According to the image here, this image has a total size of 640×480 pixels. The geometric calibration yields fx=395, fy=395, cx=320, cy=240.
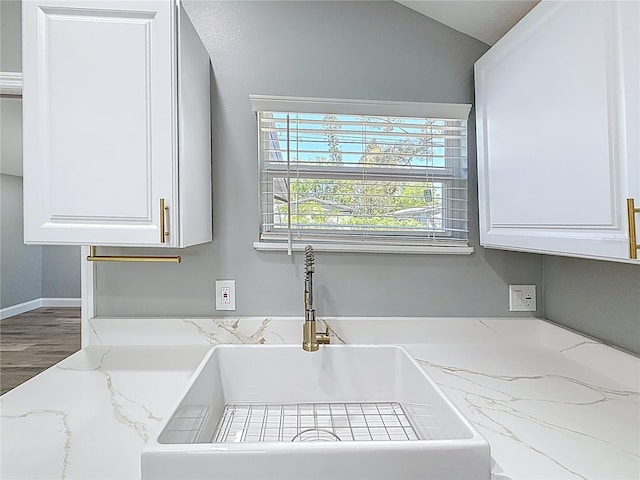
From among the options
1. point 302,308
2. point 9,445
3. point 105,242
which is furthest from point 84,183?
point 302,308

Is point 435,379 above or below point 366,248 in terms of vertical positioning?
below

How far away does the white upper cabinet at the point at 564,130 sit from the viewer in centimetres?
88

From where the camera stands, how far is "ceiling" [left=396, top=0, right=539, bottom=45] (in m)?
1.40

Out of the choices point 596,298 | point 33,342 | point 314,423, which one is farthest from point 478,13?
point 33,342

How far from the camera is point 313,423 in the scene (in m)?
1.20

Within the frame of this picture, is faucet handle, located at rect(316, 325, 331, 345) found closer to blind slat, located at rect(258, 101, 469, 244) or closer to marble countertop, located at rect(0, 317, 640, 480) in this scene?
marble countertop, located at rect(0, 317, 640, 480)

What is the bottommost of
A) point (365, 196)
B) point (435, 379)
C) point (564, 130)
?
point (435, 379)

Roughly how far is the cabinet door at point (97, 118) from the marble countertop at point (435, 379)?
0.44m

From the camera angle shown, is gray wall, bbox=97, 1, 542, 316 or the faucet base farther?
gray wall, bbox=97, 1, 542, 316

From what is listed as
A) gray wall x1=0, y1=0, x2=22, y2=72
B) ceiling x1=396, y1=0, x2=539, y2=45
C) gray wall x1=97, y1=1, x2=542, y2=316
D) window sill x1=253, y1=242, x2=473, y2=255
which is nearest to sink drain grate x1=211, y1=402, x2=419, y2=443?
gray wall x1=97, y1=1, x2=542, y2=316

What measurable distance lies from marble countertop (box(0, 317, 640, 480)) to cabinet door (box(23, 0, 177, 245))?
0.44 m

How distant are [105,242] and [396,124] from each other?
3.77 feet

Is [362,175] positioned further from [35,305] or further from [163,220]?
[35,305]

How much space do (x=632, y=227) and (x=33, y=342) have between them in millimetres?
3288
